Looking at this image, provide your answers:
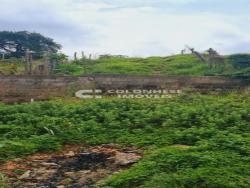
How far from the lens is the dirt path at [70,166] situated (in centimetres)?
964

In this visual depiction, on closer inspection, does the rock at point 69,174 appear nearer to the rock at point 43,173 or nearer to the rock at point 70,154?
the rock at point 43,173

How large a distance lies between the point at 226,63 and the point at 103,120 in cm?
1494

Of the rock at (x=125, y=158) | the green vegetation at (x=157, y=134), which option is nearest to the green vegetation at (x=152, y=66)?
the green vegetation at (x=157, y=134)

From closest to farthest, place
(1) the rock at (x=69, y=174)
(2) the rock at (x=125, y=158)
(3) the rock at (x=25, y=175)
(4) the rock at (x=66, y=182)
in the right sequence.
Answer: (4) the rock at (x=66, y=182)
(3) the rock at (x=25, y=175)
(1) the rock at (x=69, y=174)
(2) the rock at (x=125, y=158)

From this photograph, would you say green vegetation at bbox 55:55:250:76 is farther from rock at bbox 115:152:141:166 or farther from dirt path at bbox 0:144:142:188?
rock at bbox 115:152:141:166

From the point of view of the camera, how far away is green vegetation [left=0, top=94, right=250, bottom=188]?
903 centimetres

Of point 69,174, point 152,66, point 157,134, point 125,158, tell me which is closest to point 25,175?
point 69,174

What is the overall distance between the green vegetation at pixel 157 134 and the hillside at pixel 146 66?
10318 mm

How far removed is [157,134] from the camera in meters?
12.1

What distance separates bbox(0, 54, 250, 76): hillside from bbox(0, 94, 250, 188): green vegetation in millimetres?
10318

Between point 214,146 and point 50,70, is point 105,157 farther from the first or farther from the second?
point 50,70

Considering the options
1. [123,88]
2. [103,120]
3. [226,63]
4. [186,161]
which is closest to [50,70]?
[123,88]

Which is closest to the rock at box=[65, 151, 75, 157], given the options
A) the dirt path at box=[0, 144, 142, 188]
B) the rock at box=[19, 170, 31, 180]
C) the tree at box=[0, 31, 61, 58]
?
the dirt path at box=[0, 144, 142, 188]

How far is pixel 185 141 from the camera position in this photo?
37.6 ft
